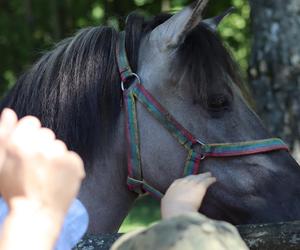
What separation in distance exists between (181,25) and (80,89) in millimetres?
507

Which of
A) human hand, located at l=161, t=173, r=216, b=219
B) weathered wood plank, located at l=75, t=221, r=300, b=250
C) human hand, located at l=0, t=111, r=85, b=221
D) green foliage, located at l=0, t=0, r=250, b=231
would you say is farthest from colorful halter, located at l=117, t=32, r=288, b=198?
green foliage, located at l=0, t=0, r=250, b=231

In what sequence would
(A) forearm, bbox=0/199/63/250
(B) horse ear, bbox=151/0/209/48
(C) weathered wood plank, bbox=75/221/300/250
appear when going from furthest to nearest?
(B) horse ear, bbox=151/0/209/48, (C) weathered wood plank, bbox=75/221/300/250, (A) forearm, bbox=0/199/63/250

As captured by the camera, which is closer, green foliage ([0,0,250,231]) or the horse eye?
the horse eye

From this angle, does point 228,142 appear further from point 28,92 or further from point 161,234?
point 161,234

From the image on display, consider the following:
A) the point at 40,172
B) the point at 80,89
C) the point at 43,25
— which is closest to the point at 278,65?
the point at 80,89

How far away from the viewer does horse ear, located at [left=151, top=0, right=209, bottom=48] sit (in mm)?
2924

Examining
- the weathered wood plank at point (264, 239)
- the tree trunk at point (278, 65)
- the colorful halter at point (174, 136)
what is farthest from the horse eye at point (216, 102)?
the tree trunk at point (278, 65)

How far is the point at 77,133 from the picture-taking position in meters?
2.93

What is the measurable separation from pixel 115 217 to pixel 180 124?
50cm

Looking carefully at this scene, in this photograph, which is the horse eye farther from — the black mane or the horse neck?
the horse neck

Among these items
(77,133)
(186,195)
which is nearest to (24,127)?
(186,195)

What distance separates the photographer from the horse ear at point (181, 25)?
2924mm

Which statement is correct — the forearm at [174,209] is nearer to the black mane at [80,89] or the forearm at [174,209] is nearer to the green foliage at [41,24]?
the black mane at [80,89]

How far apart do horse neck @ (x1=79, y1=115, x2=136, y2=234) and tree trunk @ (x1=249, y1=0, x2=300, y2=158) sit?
6.34 ft
